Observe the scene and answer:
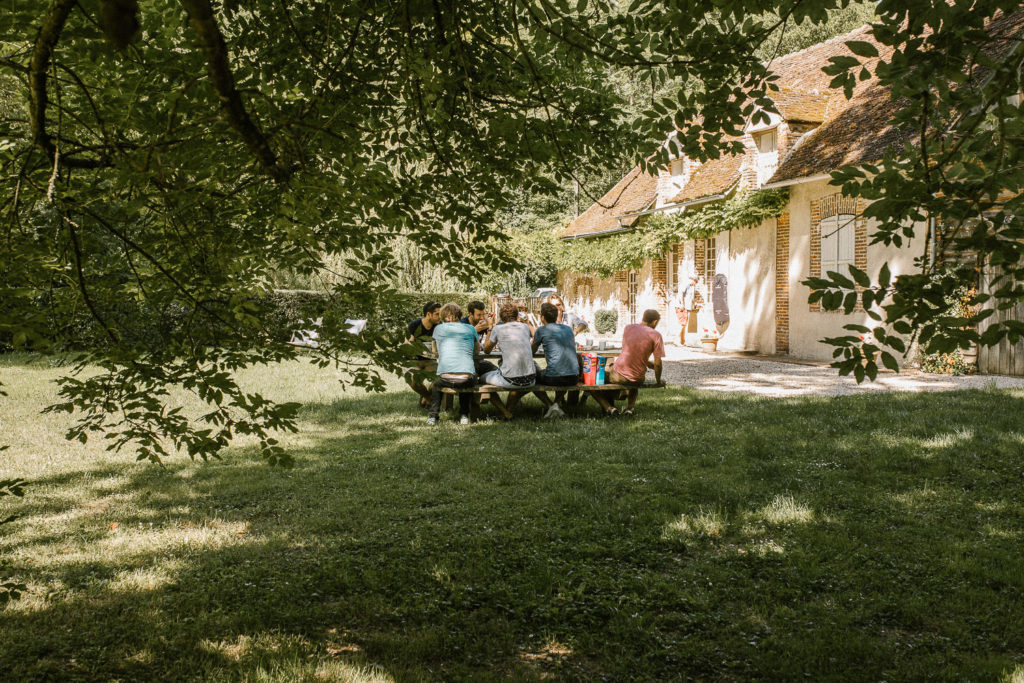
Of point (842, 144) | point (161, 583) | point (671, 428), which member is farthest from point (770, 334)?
point (161, 583)

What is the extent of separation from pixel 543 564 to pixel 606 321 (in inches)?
829

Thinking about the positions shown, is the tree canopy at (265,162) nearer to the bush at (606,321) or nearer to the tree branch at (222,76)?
the tree branch at (222,76)

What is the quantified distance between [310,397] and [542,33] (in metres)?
7.93

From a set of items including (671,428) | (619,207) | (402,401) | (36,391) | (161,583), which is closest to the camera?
(161,583)

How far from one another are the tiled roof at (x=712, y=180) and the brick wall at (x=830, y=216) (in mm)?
2965

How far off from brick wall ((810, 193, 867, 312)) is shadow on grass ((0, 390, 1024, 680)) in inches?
311

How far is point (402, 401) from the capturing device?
10633 mm

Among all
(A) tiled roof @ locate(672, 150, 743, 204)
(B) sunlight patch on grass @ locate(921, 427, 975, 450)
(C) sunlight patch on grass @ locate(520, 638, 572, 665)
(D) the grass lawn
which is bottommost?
(C) sunlight patch on grass @ locate(520, 638, 572, 665)

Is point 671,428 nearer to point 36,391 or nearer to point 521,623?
point 521,623

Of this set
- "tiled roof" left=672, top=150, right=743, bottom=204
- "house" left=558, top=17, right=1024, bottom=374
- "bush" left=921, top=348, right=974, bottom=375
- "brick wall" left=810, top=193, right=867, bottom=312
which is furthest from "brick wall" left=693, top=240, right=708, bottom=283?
"bush" left=921, top=348, right=974, bottom=375

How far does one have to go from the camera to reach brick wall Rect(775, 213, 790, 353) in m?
16.8

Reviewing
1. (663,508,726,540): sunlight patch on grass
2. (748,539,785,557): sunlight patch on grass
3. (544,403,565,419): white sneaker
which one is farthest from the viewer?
(544,403,565,419): white sneaker

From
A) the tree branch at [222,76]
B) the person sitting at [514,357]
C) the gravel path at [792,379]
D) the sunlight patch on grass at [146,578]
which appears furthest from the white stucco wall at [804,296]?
the tree branch at [222,76]

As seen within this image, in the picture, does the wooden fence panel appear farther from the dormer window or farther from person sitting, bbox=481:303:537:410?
person sitting, bbox=481:303:537:410
